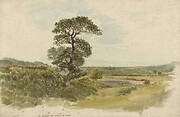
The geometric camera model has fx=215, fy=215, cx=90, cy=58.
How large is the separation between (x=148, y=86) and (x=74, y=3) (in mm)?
810

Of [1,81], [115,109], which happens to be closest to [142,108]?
[115,109]

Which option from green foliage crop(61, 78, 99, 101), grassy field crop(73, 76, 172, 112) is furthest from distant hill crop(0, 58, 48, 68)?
grassy field crop(73, 76, 172, 112)

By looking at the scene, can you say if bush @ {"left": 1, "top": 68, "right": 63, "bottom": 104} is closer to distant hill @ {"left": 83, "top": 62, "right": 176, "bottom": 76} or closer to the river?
the river

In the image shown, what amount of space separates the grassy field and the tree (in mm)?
212

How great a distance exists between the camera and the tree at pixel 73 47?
1.55 m

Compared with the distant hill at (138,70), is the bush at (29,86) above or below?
below

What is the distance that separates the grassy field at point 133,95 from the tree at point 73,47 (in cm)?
21

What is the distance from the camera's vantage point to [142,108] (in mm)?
1486

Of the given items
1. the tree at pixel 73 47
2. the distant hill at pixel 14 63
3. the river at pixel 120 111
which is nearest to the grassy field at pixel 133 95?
the river at pixel 120 111

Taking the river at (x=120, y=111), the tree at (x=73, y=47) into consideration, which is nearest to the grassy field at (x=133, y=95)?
the river at (x=120, y=111)

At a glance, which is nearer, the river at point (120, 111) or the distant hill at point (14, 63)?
the river at point (120, 111)

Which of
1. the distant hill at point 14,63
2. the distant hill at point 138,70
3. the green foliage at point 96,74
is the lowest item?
the green foliage at point 96,74

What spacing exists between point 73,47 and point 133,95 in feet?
1.79

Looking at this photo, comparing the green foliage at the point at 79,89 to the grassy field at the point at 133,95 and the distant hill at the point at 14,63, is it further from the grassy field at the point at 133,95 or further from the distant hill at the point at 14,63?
the distant hill at the point at 14,63
